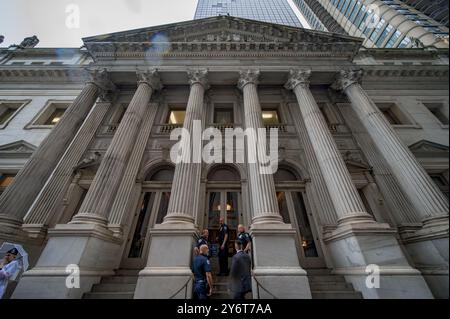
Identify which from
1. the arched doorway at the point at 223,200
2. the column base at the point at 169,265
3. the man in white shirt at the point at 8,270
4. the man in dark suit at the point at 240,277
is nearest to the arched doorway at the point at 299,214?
the arched doorway at the point at 223,200

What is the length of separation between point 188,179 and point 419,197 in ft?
24.9

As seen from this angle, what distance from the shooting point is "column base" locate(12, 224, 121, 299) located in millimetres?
4453

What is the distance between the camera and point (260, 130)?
786cm

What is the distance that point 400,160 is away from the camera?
7055mm

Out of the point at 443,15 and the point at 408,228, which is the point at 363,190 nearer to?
the point at 408,228

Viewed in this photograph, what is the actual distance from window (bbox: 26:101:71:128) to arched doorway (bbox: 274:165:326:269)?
13.4 metres

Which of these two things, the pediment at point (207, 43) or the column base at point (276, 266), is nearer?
the column base at point (276, 266)

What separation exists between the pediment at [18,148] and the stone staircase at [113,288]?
29.9 feet

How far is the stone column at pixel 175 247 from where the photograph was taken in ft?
14.7

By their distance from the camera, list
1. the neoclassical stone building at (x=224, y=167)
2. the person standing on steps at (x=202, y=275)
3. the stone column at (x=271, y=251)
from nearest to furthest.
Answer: the person standing on steps at (x=202, y=275) → the stone column at (x=271, y=251) → the neoclassical stone building at (x=224, y=167)

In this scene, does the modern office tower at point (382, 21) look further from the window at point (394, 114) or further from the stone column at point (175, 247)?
the stone column at point (175, 247)

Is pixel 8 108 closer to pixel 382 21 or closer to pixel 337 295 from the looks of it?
pixel 337 295

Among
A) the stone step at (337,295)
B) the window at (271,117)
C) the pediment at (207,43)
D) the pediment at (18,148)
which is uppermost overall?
the pediment at (207,43)
